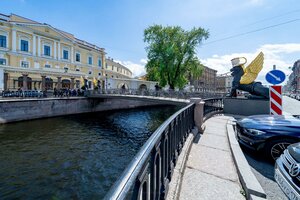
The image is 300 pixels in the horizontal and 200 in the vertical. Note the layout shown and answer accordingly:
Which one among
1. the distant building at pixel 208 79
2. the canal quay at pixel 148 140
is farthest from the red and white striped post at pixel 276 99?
the distant building at pixel 208 79

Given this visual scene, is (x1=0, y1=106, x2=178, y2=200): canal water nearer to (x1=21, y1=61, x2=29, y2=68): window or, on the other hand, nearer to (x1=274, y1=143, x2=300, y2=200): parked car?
(x1=274, y1=143, x2=300, y2=200): parked car

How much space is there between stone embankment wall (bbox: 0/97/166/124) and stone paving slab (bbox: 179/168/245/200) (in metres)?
18.0

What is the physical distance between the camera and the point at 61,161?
7.61m

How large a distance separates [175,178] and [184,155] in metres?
0.88

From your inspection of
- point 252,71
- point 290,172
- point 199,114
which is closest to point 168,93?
point 252,71

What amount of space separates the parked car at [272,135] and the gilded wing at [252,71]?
28.6 ft

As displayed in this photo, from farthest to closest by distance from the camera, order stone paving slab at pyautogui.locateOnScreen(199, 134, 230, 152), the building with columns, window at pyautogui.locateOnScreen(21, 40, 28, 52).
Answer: window at pyautogui.locateOnScreen(21, 40, 28, 52) < the building with columns < stone paving slab at pyautogui.locateOnScreen(199, 134, 230, 152)

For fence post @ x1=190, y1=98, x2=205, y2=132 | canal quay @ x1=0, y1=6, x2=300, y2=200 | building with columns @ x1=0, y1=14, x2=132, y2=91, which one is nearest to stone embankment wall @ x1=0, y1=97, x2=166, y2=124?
canal quay @ x1=0, y1=6, x2=300, y2=200

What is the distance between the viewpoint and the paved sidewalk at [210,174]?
2.50 m

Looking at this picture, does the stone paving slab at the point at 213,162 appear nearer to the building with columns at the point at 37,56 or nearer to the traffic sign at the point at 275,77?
the traffic sign at the point at 275,77

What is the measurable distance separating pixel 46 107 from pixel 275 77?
65.7ft

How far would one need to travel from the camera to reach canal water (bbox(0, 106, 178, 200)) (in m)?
5.54

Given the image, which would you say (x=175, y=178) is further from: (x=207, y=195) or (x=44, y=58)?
(x=44, y=58)

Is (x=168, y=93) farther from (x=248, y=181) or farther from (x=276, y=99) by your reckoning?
(x=248, y=181)
